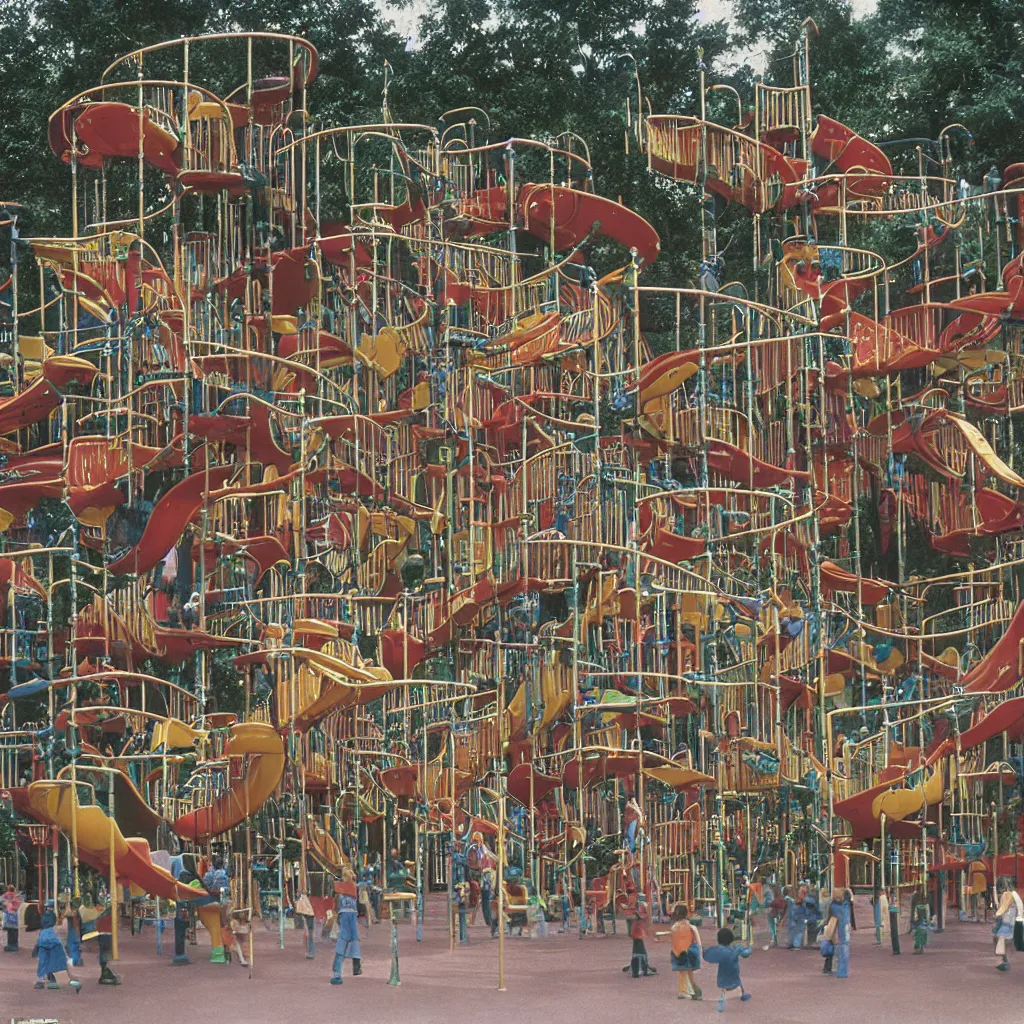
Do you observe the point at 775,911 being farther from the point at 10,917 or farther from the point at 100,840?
the point at 10,917

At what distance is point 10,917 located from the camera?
2627 centimetres

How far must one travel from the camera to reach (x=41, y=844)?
98.1ft

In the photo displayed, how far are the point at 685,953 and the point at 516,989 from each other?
2.15m

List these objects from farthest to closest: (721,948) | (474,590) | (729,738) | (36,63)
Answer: (36,63) → (474,590) → (729,738) → (721,948)

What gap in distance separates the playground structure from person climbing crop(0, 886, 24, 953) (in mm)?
1223

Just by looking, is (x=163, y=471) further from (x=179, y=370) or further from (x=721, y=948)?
(x=721, y=948)

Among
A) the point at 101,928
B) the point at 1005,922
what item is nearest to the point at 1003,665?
the point at 1005,922

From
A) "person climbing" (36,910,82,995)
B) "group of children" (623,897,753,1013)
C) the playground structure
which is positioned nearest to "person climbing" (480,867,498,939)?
the playground structure

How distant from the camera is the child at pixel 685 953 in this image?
21.0 m

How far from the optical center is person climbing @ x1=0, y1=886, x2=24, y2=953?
26.1m

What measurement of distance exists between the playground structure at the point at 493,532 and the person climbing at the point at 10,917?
4.01ft

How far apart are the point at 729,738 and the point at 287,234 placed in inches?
431

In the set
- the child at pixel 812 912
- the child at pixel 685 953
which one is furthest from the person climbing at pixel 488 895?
the child at pixel 685 953

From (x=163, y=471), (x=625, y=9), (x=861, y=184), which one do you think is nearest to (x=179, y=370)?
(x=163, y=471)
